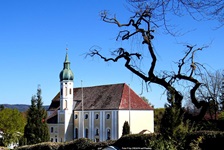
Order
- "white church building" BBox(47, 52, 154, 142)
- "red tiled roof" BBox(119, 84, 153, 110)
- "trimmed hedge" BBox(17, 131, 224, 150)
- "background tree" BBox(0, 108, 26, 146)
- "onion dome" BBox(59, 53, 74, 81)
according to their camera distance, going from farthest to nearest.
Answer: "onion dome" BBox(59, 53, 74, 81) → "background tree" BBox(0, 108, 26, 146) → "red tiled roof" BBox(119, 84, 153, 110) → "white church building" BBox(47, 52, 154, 142) → "trimmed hedge" BBox(17, 131, 224, 150)

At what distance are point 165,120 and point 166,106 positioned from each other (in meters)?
0.75

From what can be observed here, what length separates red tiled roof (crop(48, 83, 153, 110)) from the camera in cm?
7044

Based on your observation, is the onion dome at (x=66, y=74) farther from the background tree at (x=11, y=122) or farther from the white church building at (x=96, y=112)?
the background tree at (x=11, y=122)

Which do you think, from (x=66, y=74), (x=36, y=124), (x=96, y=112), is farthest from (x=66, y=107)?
(x=36, y=124)

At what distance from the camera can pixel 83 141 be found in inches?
1156

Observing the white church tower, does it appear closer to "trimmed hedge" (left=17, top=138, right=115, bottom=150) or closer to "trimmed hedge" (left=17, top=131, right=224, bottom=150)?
"trimmed hedge" (left=17, top=131, right=224, bottom=150)

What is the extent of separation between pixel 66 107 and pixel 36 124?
2982 centimetres

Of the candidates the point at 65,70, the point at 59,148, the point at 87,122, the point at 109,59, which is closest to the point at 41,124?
the point at 59,148

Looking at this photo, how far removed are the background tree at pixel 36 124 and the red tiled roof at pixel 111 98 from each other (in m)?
22.4

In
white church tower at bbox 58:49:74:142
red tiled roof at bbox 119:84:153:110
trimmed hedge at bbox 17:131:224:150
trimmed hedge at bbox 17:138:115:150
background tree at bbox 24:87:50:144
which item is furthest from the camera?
white church tower at bbox 58:49:74:142

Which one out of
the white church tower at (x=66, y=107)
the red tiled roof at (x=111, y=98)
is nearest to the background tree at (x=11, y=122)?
the white church tower at (x=66, y=107)

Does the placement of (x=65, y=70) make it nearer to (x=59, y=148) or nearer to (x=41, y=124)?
(x=41, y=124)

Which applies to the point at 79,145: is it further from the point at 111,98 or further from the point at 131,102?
the point at 111,98

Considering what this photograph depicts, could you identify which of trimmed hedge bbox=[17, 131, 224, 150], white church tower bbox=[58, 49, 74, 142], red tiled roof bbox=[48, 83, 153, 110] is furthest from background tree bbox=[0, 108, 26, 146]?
trimmed hedge bbox=[17, 131, 224, 150]
